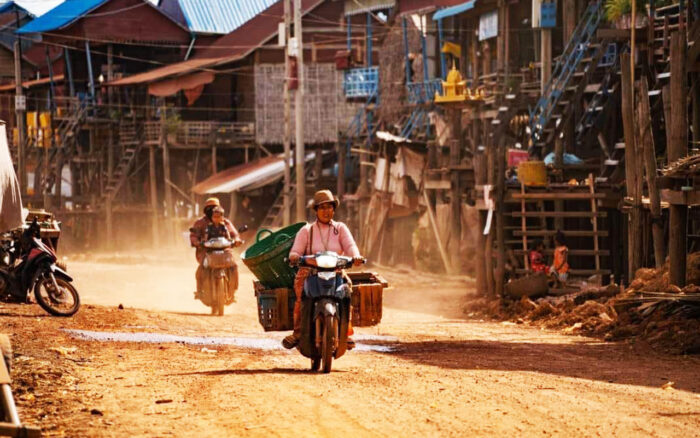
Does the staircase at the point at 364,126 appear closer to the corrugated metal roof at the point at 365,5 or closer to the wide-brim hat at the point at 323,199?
the corrugated metal roof at the point at 365,5

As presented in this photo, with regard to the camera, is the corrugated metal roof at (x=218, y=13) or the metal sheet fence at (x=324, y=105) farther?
the corrugated metal roof at (x=218, y=13)

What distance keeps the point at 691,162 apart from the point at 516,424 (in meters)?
6.59

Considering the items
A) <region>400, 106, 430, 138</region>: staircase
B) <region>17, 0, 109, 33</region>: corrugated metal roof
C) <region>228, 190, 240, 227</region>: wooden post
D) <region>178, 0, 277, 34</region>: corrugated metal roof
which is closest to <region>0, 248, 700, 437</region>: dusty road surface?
<region>400, 106, 430, 138</region>: staircase

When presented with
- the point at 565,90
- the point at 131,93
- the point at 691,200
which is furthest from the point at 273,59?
the point at 691,200

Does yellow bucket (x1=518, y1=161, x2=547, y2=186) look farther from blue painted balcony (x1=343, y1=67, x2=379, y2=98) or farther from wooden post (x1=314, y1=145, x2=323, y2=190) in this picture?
wooden post (x1=314, y1=145, x2=323, y2=190)

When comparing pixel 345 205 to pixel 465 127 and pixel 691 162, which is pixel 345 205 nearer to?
pixel 465 127

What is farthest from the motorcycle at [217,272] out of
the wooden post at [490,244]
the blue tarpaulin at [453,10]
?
the blue tarpaulin at [453,10]

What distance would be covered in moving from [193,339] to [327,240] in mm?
3863

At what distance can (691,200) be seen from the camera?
587 inches

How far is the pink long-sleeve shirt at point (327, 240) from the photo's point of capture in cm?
1148

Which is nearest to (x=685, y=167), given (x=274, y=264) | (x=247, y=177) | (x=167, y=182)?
(x=274, y=264)

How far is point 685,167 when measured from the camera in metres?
14.2

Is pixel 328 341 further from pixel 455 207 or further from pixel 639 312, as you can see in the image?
pixel 455 207

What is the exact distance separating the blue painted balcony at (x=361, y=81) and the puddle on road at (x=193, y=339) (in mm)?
24414
